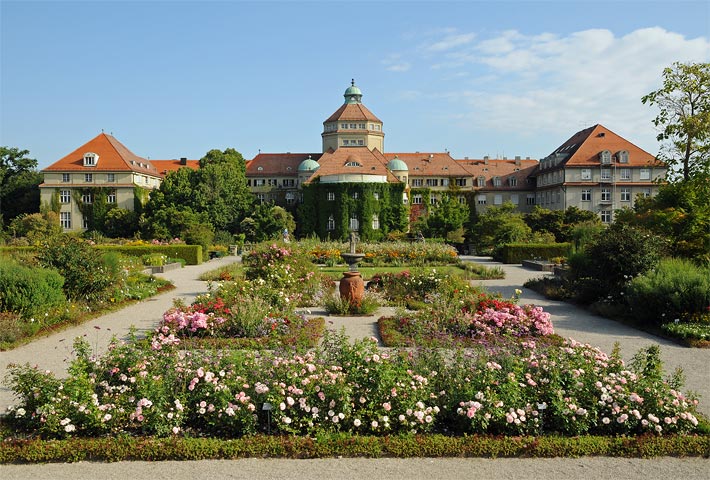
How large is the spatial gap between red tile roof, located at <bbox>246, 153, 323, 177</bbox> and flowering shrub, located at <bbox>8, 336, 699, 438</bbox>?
59.5m

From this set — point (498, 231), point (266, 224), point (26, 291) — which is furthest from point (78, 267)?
point (266, 224)

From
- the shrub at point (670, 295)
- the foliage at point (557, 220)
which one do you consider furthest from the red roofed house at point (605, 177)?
→ the shrub at point (670, 295)

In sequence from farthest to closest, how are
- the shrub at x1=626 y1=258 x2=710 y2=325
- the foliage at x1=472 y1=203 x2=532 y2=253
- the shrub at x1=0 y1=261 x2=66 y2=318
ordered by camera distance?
the foliage at x1=472 y1=203 x2=532 y2=253 → the shrub at x1=626 y1=258 x2=710 y2=325 → the shrub at x1=0 y1=261 x2=66 y2=318

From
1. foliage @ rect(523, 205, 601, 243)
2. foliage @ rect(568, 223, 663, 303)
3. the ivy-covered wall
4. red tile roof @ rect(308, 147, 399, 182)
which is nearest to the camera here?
foliage @ rect(568, 223, 663, 303)

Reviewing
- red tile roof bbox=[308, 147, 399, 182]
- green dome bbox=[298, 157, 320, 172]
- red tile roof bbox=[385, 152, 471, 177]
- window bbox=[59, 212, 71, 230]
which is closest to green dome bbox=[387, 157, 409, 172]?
red tile roof bbox=[385, 152, 471, 177]

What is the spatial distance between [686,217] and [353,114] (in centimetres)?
4834

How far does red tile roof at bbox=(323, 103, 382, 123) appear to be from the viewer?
61.9m

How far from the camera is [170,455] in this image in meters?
5.51

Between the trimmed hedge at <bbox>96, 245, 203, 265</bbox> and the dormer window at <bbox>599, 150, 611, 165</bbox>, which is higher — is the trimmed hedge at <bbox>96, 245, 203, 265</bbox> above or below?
below

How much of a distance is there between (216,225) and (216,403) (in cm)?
4659

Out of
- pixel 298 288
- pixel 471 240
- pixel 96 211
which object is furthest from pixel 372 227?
pixel 298 288

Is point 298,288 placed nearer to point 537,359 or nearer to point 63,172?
point 537,359

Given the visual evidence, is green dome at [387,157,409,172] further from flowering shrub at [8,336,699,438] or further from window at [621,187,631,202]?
flowering shrub at [8,336,699,438]

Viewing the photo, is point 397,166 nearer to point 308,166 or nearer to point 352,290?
point 308,166
